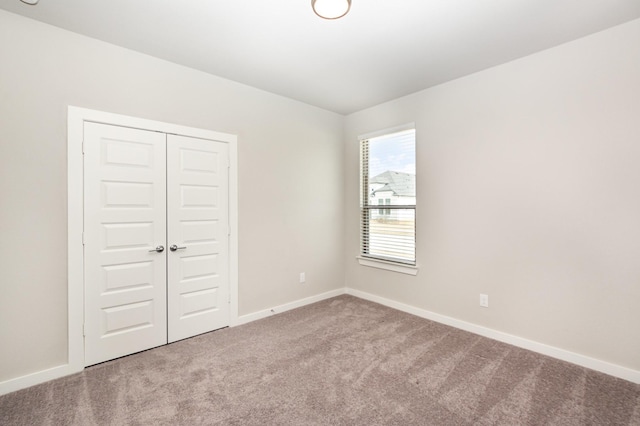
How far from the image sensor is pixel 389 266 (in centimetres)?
398

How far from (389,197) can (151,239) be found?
2844mm

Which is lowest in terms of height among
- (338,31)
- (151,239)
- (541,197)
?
(151,239)

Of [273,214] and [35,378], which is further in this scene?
[273,214]

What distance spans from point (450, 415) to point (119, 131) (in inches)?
133

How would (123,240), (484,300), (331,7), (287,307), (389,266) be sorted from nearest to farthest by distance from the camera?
(331,7), (123,240), (484,300), (287,307), (389,266)

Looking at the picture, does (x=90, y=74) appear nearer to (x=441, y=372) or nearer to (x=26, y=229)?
(x=26, y=229)

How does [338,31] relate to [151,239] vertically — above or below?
above

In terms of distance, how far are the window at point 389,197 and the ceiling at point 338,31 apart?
3.25 feet

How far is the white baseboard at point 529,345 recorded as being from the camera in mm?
2328

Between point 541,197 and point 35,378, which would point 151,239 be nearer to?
point 35,378

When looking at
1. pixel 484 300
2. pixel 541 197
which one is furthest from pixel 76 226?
pixel 541 197

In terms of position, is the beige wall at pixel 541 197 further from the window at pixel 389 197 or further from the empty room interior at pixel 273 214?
the window at pixel 389 197

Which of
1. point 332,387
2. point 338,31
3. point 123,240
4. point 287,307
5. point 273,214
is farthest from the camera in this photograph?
point 287,307

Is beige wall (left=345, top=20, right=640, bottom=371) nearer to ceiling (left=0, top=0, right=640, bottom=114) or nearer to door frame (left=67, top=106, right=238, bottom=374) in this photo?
ceiling (left=0, top=0, right=640, bottom=114)
